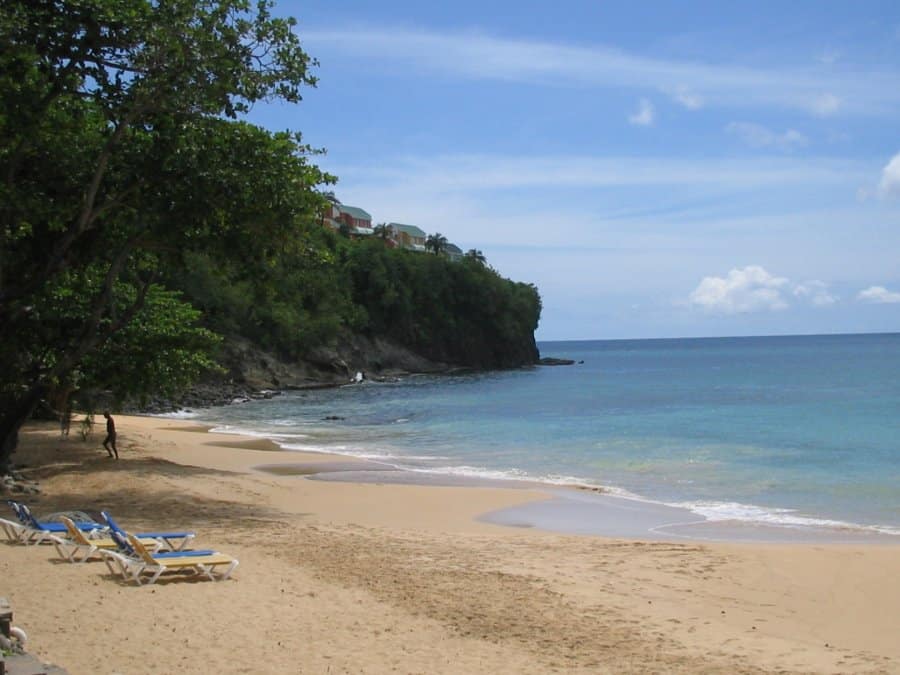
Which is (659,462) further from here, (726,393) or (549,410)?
(726,393)

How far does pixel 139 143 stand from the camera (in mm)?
14914

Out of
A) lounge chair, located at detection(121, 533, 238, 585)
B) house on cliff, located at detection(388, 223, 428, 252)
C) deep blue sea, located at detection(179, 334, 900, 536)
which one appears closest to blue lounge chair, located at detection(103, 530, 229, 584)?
lounge chair, located at detection(121, 533, 238, 585)

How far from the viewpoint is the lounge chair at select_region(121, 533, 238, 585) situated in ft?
30.4

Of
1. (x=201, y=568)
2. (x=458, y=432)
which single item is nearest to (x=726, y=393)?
(x=458, y=432)

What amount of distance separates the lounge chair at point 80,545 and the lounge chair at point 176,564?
20.6 inches

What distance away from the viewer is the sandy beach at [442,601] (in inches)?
292

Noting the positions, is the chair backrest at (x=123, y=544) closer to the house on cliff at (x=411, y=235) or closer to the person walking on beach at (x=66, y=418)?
the person walking on beach at (x=66, y=418)

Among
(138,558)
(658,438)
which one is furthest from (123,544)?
(658,438)

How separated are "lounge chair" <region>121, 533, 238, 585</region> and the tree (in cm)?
633

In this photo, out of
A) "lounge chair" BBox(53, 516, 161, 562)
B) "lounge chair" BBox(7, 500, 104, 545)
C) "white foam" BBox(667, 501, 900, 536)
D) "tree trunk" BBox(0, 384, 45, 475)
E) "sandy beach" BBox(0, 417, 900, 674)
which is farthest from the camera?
"white foam" BBox(667, 501, 900, 536)

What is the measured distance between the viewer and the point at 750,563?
39.7 feet

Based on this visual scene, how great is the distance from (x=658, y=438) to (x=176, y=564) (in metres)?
25.6

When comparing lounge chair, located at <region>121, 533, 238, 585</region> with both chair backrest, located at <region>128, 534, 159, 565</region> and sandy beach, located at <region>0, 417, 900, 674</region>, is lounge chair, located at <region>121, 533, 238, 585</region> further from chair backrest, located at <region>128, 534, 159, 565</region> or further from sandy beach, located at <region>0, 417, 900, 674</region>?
sandy beach, located at <region>0, 417, 900, 674</region>

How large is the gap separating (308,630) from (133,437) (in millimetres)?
21006
